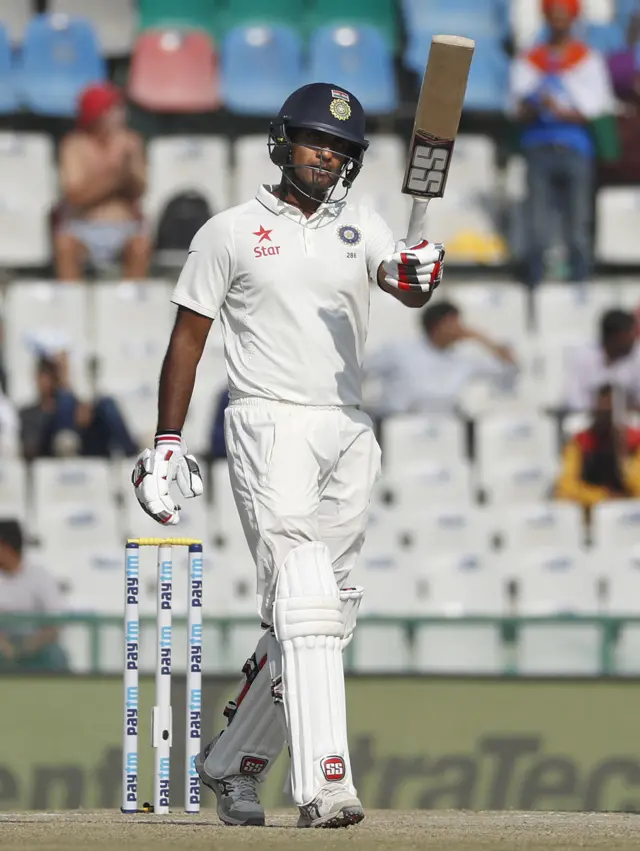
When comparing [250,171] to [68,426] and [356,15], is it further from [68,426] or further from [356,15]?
[68,426]

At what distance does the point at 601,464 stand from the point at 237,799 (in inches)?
187

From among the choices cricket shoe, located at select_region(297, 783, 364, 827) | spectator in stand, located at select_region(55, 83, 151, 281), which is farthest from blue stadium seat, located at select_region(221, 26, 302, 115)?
cricket shoe, located at select_region(297, 783, 364, 827)

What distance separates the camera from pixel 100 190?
35.9ft

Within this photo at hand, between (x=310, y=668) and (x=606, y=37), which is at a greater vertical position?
(x=606, y=37)

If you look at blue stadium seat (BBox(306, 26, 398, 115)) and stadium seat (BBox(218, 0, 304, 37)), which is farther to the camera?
stadium seat (BBox(218, 0, 304, 37))

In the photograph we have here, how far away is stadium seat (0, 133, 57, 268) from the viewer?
11.2 meters

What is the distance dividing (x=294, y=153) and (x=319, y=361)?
0.57 metres

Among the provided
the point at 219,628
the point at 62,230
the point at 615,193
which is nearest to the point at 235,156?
the point at 62,230

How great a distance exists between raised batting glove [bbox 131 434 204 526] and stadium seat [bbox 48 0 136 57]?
8.37 m

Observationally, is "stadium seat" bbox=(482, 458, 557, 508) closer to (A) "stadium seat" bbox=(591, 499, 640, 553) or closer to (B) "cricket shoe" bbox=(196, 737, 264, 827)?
(A) "stadium seat" bbox=(591, 499, 640, 553)

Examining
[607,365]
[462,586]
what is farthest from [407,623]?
[607,365]

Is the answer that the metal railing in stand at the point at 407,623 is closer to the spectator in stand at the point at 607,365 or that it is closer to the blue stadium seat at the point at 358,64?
the spectator in stand at the point at 607,365

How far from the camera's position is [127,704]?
16.0ft

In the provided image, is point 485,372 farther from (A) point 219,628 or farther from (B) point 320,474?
(B) point 320,474
